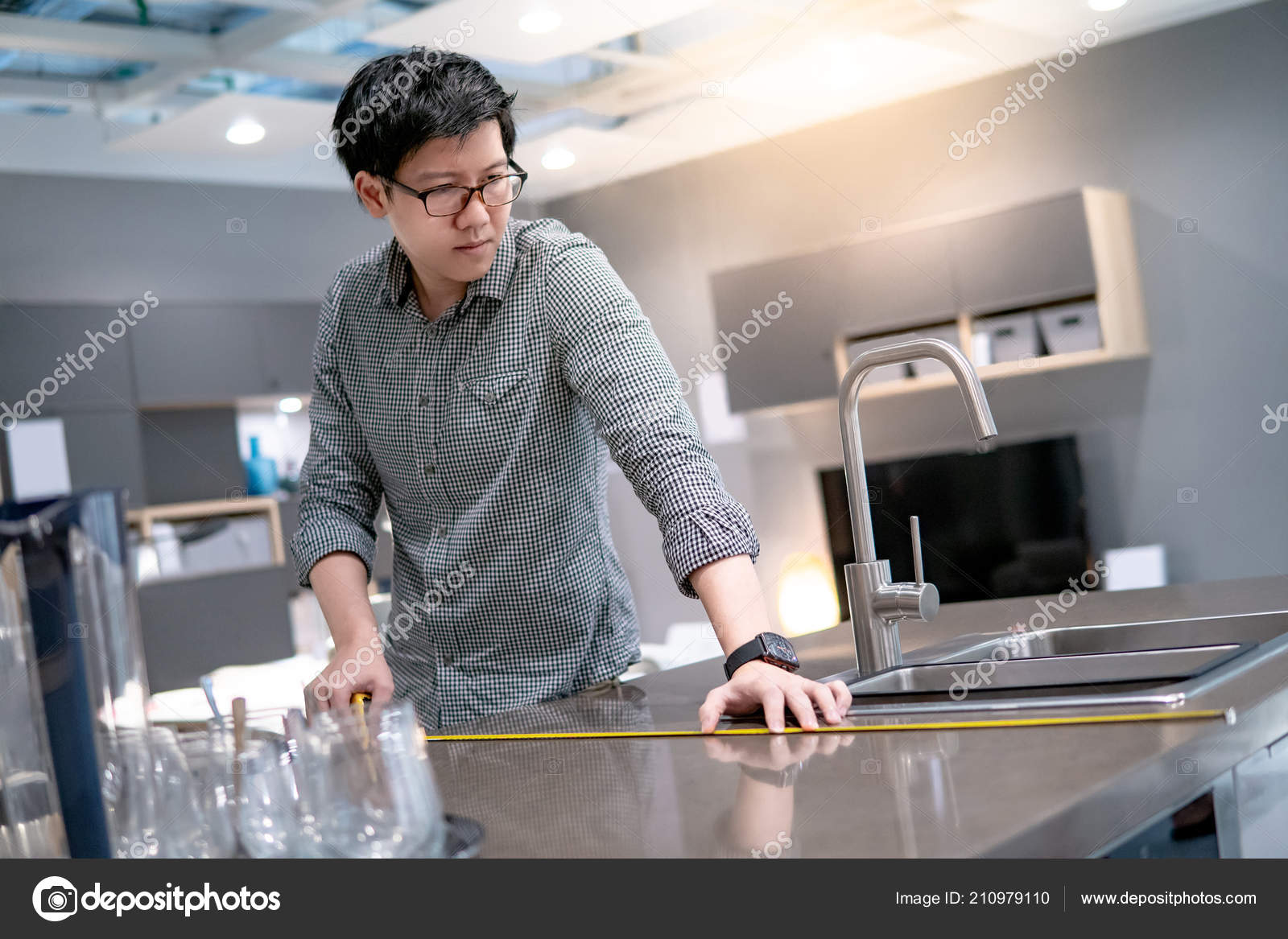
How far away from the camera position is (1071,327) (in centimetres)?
478

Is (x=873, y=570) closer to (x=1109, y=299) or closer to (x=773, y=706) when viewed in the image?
(x=773, y=706)

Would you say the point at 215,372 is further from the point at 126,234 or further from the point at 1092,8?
the point at 1092,8

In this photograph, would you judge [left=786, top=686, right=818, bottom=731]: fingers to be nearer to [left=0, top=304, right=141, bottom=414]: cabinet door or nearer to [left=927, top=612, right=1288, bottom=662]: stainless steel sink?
[left=927, top=612, right=1288, bottom=662]: stainless steel sink

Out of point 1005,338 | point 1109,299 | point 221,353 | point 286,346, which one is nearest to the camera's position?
point 1109,299

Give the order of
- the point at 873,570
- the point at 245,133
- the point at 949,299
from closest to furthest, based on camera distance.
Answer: the point at 873,570, the point at 245,133, the point at 949,299

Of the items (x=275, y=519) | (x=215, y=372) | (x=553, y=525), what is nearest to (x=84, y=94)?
(x=215, y=372)

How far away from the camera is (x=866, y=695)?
1.31 metres

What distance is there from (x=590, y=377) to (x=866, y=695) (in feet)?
1.71

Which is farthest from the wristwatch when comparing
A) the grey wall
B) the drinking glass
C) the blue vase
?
the blue vase

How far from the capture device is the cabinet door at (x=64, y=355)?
496cm

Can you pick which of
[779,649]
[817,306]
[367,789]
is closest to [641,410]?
[779,649]
